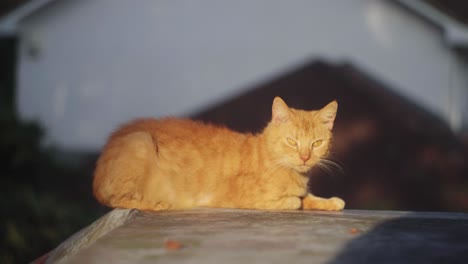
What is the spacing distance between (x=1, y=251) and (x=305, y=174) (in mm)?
3682

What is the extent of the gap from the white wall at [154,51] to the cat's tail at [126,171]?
5252 millimetres

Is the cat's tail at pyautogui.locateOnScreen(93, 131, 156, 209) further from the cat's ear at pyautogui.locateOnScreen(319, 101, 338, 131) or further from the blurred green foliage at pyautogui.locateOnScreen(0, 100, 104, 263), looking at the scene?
the blurred green foliage at pyautogui.locateOnScreen(0, 100, 104, 263)

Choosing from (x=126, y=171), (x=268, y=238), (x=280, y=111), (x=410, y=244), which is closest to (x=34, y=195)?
(x=126, y=171)

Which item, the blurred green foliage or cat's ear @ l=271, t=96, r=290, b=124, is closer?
cat's ear @ l=271, t=96, r=290, b=124

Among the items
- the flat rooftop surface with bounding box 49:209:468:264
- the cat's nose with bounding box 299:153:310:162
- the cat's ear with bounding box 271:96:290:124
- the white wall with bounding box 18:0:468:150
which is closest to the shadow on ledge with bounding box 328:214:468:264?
the flat rooftop surface with bounding box 49:209:468:264

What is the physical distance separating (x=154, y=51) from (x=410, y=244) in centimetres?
706

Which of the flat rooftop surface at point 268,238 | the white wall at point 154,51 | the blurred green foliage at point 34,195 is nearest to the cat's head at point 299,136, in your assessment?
the flat rooftop surface at point 268,238

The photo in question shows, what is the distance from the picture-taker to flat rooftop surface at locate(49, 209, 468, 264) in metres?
2.95

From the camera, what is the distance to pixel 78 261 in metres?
3.01

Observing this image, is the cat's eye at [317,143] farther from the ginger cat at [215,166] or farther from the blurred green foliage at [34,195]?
the blurred green foliage at [34,195]

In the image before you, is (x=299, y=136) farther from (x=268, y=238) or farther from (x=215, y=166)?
(x=268, y=238)

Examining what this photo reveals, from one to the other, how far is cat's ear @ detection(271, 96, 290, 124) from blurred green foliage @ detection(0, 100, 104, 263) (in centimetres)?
330

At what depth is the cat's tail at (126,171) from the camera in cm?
421

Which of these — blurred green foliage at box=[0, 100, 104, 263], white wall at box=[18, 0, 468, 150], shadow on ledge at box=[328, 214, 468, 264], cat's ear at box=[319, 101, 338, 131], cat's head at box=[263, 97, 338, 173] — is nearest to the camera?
shadow on ledge at box=[328, 214, 468, 264]
